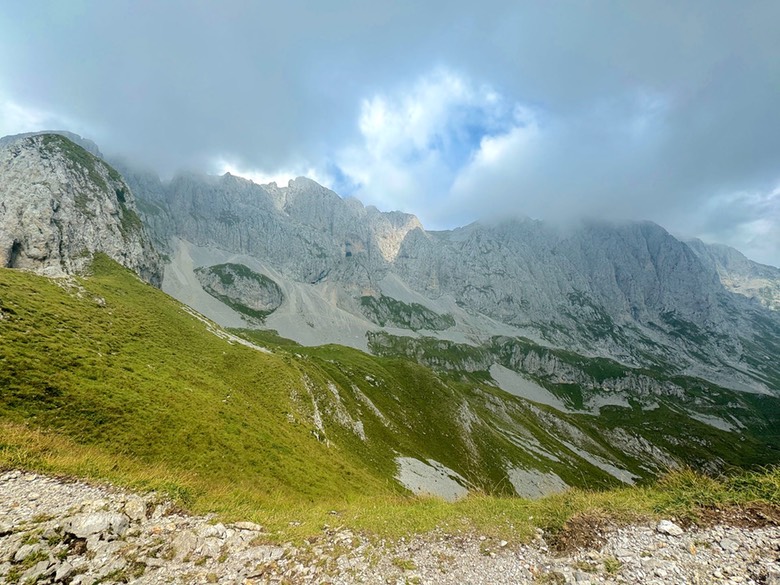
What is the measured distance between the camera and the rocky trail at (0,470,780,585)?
30.7 ft

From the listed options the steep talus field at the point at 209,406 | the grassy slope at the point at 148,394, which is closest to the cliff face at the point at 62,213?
the steep talus field at the point at 209,406

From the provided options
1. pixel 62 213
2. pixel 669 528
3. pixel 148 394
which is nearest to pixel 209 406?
pixel 148 394

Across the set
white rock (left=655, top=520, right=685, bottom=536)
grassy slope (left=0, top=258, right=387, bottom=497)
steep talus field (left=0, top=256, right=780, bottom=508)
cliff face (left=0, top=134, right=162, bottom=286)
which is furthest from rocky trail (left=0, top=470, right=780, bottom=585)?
cliff face (left=0, top=134, right=162, bottom=286)

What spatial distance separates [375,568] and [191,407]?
2800 centimetres

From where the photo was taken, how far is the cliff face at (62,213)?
7788 cm

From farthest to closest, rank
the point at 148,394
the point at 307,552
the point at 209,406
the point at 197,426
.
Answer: the point at 209,406 < the point at 148,394 < the point at 197,426 < the point at 307,552

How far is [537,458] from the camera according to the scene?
4296 inches

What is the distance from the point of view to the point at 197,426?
29891 mm

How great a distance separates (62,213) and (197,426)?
321 ft

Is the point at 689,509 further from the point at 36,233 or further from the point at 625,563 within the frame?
the point at 36,233

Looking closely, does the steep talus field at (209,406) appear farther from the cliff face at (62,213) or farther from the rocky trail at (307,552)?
the cliff face at (62,213)

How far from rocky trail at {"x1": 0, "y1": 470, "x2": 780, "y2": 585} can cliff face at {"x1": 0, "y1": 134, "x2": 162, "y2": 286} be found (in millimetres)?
75620

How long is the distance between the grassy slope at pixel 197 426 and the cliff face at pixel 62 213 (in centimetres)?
1842

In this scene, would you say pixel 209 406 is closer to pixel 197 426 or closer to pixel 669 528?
pixel 197 426
